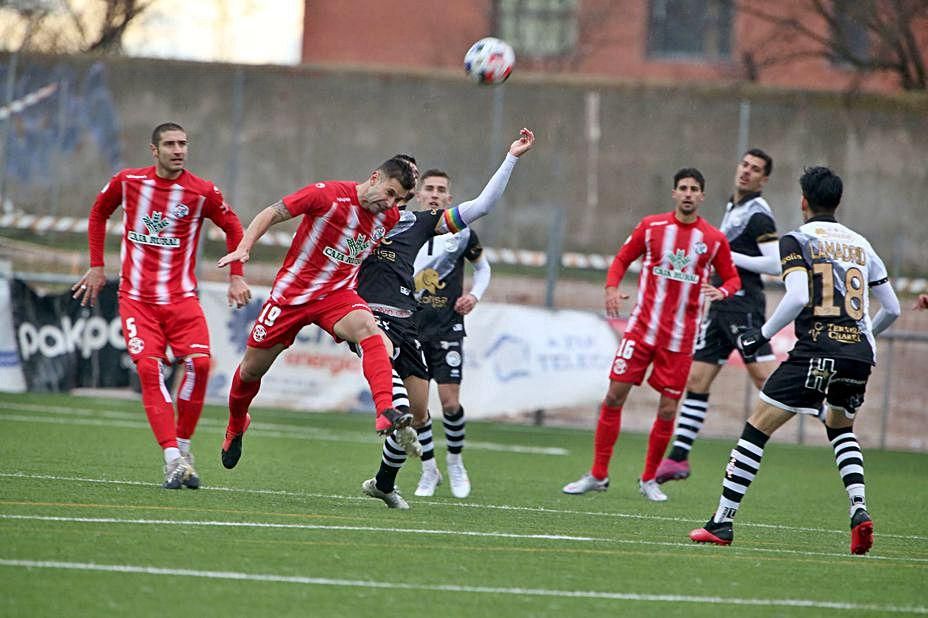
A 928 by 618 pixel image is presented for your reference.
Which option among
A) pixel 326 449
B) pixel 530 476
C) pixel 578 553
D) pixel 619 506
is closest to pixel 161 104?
pixel 326 449

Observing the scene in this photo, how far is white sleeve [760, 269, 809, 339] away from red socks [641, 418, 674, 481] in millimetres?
2903

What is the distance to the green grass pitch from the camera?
19.4 ft

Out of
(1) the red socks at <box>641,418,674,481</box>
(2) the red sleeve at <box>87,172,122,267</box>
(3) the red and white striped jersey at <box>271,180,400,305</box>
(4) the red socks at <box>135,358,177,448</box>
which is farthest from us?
(1) the red socks at <box>641,418,674,481</box>

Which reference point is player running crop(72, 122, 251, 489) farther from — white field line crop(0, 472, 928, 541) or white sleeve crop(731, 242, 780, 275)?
white sleeve crop(731, 242, 780, 275)

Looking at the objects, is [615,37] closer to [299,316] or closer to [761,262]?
[761,262]

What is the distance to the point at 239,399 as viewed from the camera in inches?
362

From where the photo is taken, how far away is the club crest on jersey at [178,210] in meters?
9.41

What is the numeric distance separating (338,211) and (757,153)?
14.1 feet

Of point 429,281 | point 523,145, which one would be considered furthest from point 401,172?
point 429,281

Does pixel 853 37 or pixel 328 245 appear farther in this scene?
pixel 853 37

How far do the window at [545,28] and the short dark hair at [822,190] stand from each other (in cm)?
2559

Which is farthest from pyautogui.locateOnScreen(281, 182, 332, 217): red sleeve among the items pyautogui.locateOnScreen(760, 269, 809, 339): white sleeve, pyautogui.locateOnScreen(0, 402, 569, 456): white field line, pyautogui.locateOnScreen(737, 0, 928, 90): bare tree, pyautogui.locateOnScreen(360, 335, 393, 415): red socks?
pyautogui.locateOnScreen(737, 0, 928, 90): bare tree

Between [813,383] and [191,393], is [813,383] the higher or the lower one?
the higher one

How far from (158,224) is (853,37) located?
68.4 feet
